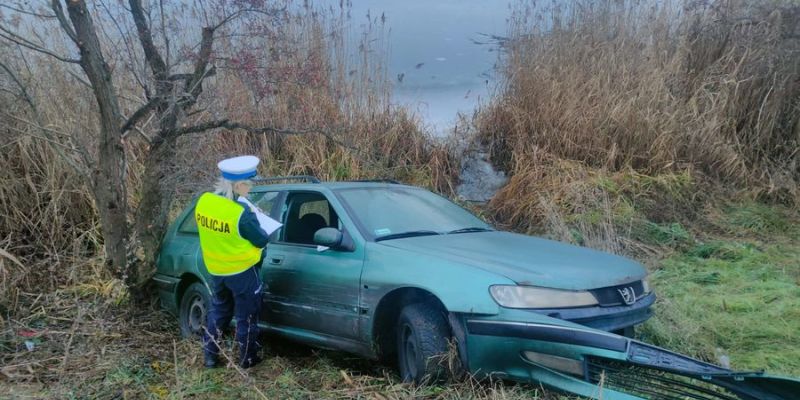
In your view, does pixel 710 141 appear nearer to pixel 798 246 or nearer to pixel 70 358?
pixel 798 246

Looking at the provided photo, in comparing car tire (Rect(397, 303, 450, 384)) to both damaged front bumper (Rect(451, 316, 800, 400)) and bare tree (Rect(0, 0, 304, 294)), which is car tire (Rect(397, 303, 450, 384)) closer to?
damaged front bumper (Rect(451, 316, 800, 400))

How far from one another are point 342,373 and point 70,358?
2.18 m

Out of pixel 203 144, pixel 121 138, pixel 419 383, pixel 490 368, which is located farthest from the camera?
pixel 203 144

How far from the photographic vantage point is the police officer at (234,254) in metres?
4.63

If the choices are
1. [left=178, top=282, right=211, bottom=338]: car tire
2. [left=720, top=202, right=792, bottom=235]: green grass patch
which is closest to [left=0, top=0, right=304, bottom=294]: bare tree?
[left=178, top=282, right=211, bottom=338]: car tire

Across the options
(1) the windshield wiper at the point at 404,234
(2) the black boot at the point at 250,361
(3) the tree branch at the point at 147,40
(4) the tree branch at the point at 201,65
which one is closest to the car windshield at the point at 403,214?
(1) the windshield wiper at the point at 404,234

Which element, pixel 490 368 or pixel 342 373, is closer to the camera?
pixel 490 368

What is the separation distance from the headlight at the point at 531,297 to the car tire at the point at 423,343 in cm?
40

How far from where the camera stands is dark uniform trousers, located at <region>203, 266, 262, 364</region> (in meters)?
4.74

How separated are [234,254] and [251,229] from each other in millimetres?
249

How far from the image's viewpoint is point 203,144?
815 cm

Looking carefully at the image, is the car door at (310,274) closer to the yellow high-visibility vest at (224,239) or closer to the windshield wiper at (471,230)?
the yellow high-visibility vest at (224,239)

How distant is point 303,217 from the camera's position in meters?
5.31

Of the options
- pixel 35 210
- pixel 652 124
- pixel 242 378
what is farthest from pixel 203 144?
pixel 652 124
